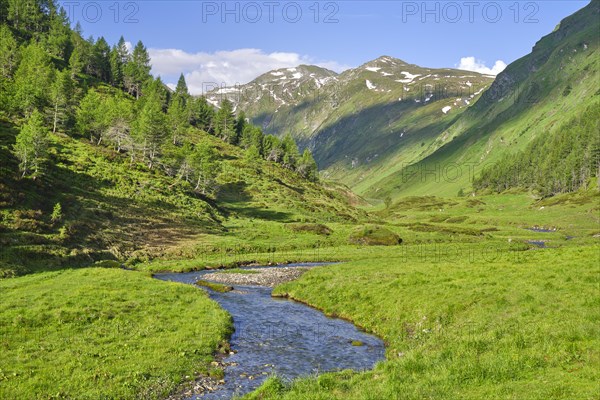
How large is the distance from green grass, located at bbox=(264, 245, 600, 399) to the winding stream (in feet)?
6.25

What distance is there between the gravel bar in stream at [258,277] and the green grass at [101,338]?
12181 millimetres

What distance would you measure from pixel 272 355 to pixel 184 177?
334 feet

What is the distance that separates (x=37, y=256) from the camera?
51500 millimetres

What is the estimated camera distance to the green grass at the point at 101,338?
2097 cm

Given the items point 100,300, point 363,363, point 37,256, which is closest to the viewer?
point 363,363

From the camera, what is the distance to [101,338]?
27.0 meters

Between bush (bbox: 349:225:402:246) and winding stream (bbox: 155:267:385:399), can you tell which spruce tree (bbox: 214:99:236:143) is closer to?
bush (bbox: 349:225:402:246)

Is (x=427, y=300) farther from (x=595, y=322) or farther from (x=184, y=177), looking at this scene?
(x=184, y=177)

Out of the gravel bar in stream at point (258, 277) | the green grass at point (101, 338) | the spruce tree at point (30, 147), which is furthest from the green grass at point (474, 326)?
the spruce tree at point (30, 147)

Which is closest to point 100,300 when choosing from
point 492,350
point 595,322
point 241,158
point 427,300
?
point 427,300

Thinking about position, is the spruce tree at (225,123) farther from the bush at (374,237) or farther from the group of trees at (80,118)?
the bush at (374,237)

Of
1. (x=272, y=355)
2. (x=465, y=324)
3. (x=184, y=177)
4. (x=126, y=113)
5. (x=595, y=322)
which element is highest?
(x=126, y=113)

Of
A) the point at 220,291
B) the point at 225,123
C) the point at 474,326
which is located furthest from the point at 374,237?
the point at 225,123

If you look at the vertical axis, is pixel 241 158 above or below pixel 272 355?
above
